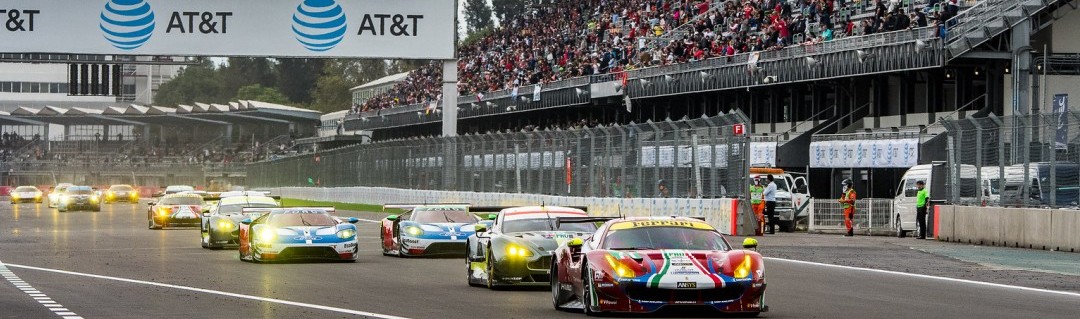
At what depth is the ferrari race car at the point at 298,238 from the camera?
25.9m

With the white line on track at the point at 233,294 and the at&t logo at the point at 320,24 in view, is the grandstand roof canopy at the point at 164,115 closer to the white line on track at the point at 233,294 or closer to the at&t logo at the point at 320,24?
the at&t logo at the point at 320,24

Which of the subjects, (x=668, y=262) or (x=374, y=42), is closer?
(x=668, y=262)

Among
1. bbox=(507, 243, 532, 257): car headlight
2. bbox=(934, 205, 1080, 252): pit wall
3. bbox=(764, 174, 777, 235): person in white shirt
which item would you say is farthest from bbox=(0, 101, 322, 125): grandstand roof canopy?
bbox=(507, 243, 532, 257): car headlight

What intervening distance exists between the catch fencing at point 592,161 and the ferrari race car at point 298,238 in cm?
1058

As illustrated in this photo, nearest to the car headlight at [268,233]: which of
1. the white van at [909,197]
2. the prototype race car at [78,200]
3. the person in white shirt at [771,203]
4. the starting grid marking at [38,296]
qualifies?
the starting grid marking at [38,296]

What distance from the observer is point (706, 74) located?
5400 cm

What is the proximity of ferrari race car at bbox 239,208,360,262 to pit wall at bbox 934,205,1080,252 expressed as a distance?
11.8 m

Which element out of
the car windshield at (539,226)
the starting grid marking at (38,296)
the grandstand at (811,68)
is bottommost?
the starting grid marking at (38,296)

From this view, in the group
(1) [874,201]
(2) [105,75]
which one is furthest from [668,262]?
(2) [105,75]

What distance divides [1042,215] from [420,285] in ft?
44.4

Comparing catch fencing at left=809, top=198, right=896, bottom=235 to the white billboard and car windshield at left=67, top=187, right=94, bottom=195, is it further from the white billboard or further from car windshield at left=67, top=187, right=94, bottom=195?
car windshield at left=67, top=187, right=94, bottom=195

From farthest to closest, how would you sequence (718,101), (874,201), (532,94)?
(532,94) → (718,101) → (874,201)

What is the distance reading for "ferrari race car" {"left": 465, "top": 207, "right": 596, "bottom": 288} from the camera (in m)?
19.0

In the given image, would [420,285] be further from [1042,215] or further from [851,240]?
[851,240]
